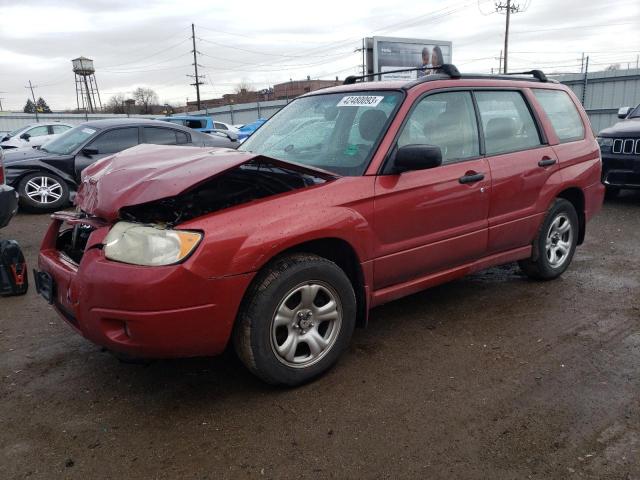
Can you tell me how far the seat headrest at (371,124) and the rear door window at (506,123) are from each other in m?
0.94

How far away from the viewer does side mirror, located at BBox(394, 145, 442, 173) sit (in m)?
3.15

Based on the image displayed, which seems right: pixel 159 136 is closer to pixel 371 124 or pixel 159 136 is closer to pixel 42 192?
pixel 42 192

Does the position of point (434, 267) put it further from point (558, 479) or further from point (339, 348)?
point (558, 479)

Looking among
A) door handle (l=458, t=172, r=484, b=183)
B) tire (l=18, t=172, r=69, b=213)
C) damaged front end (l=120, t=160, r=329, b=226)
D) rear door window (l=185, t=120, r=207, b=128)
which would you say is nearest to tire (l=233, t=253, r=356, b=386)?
damaged front end (l=120, t=160, r=329, b=226)

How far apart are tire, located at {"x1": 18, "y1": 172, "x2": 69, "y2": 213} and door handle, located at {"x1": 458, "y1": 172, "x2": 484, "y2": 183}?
7.16 m

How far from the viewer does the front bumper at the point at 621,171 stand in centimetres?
777

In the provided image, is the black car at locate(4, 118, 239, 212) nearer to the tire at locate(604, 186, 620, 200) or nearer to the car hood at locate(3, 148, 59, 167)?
the car hood at locate(3, 148, 59, 167)

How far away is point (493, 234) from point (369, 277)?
127cm

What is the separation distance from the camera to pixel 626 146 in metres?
7.85

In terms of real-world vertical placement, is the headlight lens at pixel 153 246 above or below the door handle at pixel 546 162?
below

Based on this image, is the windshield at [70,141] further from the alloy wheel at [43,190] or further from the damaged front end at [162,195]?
the damaged front end at [162,195]

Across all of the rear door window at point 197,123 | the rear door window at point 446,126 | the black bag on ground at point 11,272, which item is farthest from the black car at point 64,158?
the rear door window at point 197,123

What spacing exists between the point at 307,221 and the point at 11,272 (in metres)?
3.19

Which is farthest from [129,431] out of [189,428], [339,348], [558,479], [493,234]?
[493,234]
